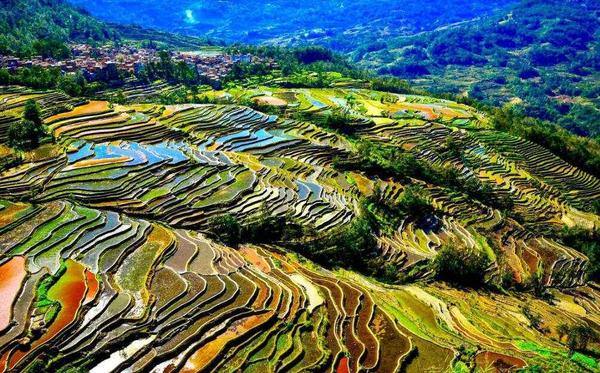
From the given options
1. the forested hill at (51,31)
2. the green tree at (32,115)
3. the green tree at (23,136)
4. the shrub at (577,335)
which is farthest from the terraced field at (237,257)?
the forested hill at (51,31)

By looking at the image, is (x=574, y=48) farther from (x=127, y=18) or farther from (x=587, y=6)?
(x=127, y=18)

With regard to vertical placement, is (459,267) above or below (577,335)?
below

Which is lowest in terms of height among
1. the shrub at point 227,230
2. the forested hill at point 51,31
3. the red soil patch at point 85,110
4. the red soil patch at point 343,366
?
the red soil patch at point 343,366

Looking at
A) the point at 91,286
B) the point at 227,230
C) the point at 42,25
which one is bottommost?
the point at 227,230

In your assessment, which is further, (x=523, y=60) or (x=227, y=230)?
(x=523, y=60)

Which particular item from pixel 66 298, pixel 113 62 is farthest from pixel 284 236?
pixel 113 62

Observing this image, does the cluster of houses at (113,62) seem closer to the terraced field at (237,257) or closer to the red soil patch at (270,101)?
the red soil patch at (270,101)

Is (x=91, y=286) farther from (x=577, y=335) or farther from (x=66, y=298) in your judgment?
(x=577, y=335)

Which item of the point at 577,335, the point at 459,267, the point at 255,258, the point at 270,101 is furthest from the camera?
the point at 270,101
